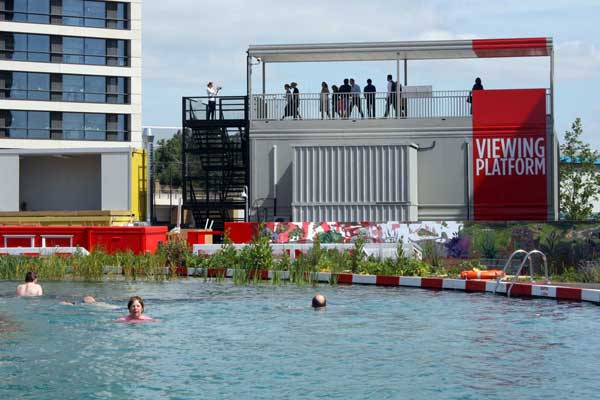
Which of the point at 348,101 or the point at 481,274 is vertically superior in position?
the point at 348,101

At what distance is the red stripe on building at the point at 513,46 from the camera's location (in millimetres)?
36688

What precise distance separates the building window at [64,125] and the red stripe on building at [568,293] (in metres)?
44.7

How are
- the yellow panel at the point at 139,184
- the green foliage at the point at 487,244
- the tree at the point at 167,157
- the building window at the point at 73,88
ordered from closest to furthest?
the green foliage at the point at 487,244 < the yellow panel at the point at 139,184 < the building window at the point at 73,88 < the tree at the point at 167,157

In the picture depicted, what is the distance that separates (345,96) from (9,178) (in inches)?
617

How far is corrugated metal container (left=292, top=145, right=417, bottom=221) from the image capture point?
36.4m

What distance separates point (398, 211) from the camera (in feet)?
119

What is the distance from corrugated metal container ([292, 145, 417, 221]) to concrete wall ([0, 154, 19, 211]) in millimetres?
13932

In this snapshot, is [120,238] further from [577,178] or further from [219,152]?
[577,178]

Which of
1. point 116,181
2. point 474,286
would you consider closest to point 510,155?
point 474,286

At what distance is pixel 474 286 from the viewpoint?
72.1ft

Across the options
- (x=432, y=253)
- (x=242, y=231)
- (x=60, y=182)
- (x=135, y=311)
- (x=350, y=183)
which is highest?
(x=60, y=182)

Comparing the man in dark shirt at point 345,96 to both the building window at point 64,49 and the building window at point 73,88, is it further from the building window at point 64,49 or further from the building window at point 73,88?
the building window at point 73,88

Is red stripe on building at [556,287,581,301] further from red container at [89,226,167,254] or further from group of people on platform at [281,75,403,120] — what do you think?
group of people on platform at [281,75,403,120]

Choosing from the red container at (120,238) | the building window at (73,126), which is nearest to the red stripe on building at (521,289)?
the red container at (120,238)
